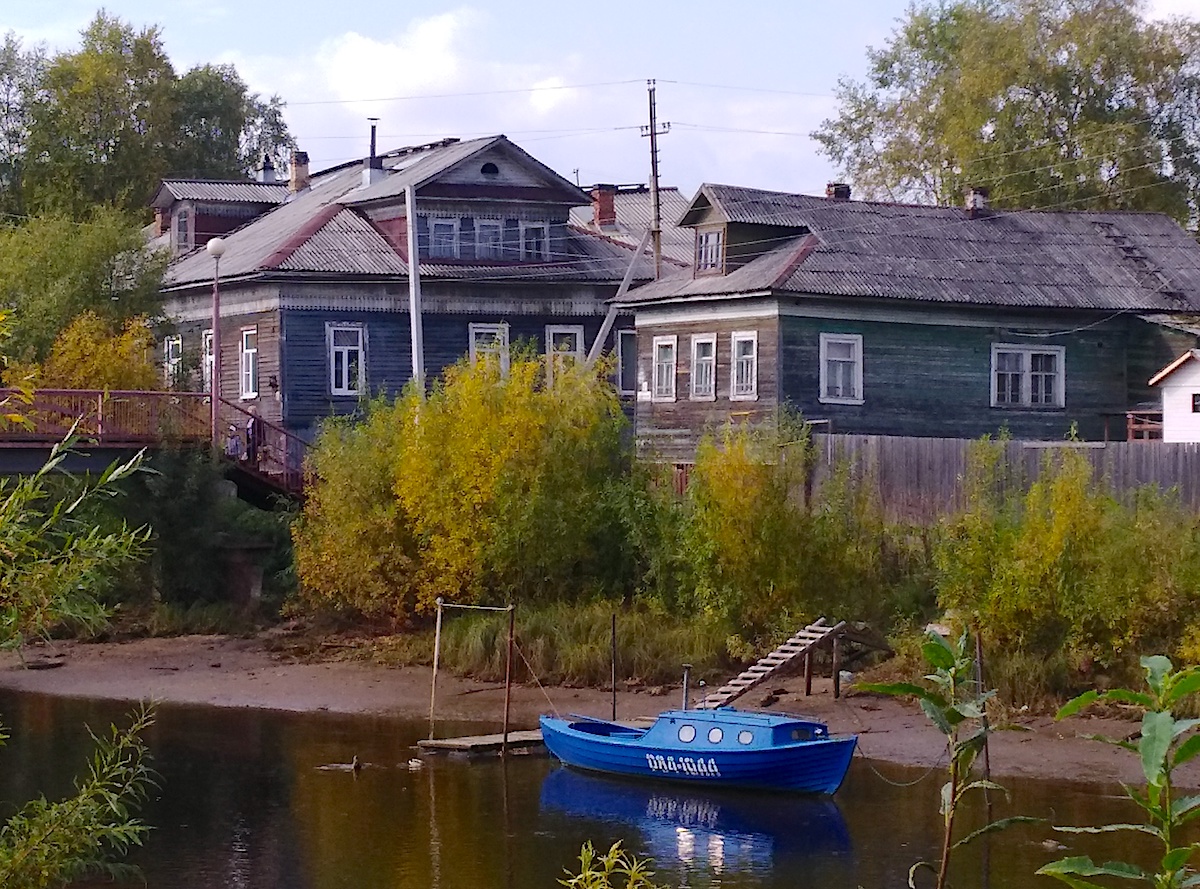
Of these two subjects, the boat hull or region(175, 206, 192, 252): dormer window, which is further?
region(175, 206, 192, 252): dormer window

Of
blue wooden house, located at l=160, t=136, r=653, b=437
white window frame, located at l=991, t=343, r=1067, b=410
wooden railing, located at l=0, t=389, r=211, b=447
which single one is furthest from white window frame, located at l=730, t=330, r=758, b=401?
wooden railing, located at l=0, t=389, r=211, b=447

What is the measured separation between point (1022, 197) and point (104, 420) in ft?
109

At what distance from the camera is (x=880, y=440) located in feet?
114

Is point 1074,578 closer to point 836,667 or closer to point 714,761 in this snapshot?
point 836,667

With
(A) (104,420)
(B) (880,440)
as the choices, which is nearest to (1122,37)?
(B) (880,440)

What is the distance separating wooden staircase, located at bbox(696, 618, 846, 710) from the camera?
29516mm

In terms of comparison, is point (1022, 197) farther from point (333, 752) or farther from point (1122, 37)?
point (333, 752)

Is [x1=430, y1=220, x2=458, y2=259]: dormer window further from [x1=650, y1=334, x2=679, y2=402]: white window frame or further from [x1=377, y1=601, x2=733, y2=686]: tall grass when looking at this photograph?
[x1=377, y1=601, x2=733, y2=686]: tall grass

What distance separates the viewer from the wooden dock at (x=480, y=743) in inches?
1106

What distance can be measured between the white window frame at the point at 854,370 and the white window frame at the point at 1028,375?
12.3ft

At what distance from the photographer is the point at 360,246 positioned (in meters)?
46.8

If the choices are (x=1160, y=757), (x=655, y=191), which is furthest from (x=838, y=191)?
(x=1160, y=757)

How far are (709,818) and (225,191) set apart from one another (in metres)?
35.2

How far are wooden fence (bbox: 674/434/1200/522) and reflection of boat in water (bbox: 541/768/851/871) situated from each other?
940cm
